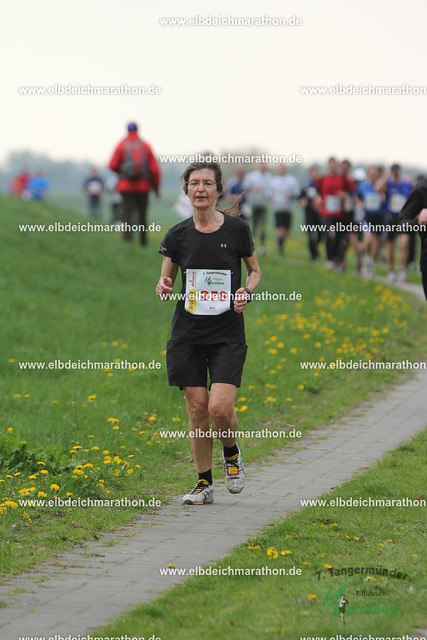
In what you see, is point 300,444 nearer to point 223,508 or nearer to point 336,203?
point 223,508

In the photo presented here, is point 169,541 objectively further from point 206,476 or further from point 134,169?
point 134,169

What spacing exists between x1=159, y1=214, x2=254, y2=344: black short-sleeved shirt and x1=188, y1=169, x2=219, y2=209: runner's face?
0.61ft

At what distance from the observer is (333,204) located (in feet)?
75.7

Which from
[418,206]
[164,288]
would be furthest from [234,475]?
[418,206]

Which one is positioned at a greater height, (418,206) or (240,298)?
(418,206)

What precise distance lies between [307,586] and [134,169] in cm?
1650

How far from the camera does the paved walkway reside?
5.09 m

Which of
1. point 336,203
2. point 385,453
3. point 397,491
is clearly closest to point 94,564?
point 397,491

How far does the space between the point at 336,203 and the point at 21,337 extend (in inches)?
390

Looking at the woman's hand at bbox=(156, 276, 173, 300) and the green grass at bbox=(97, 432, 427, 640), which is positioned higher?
the woman's hand at bbox=(156, 276, 173, 300)

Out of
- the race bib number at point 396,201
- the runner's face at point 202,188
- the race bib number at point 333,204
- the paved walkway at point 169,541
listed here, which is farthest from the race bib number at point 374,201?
the runner's face at point 202,188

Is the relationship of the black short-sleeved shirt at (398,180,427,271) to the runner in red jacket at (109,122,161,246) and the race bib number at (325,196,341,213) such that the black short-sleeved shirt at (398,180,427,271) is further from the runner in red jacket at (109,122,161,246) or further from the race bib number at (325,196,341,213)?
the race bib number at (325,196,341,213)

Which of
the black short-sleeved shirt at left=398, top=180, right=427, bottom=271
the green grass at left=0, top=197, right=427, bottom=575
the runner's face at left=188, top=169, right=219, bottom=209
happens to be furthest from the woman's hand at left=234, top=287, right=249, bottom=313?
the black short-sleeved shirt at left=398, top=180, right=427, bottom=271

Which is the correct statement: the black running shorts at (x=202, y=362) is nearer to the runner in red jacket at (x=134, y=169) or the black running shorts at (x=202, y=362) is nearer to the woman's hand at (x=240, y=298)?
the woman's hand at (x=240, y=298)
